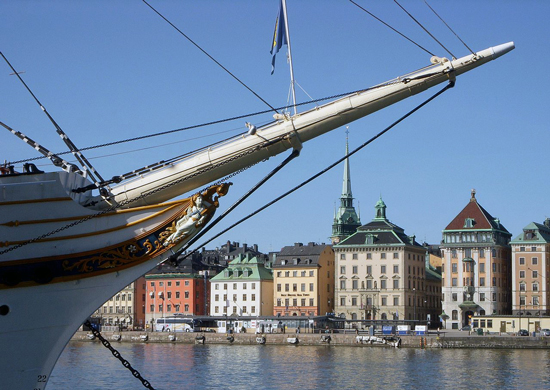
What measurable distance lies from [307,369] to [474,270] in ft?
167

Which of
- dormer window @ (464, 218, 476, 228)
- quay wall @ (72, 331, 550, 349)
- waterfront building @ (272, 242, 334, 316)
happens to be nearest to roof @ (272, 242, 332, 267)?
waterfront building @ (272, 242, 334, 316)

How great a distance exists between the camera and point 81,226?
17.4 meters

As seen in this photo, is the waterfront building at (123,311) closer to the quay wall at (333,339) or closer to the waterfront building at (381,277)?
the quay wall at (333,339)

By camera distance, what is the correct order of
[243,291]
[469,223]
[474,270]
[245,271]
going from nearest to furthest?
[474,270]
[469,223]
[243,291]
[245,271]

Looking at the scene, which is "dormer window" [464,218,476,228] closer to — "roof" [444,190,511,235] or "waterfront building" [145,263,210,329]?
"roof" [444,190,511,235]

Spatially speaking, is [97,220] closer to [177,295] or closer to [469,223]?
[469,223]

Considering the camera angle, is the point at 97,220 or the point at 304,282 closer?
the point at 97,220

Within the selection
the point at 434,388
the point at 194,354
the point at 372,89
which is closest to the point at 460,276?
the point at 194,354

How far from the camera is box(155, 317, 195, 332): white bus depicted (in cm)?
10550

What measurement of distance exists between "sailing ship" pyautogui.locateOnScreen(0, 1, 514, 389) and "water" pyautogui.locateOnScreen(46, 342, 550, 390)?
29.9 meters

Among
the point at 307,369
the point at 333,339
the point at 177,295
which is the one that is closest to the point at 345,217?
the point at 177,295

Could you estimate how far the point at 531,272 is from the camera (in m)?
103

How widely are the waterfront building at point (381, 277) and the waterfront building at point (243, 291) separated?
412 inches

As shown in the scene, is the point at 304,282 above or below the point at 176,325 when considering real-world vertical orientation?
above
